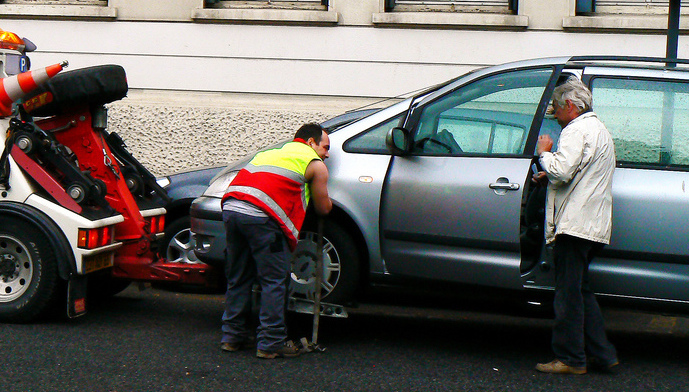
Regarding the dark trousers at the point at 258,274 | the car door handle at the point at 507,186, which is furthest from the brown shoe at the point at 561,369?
the dark trousers at the point at 258,274

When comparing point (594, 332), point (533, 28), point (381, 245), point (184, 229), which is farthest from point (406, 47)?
point (594, 332)

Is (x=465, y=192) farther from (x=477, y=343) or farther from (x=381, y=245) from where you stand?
(x=477, y=343)

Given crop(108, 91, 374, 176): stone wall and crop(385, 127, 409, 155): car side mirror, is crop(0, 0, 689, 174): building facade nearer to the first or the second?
crop(108, 91, 374, 176): stone wall

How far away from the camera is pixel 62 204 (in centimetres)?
573

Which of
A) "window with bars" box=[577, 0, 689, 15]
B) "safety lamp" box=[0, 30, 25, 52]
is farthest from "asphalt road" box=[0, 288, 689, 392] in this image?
"window with bars" box=[577, 0, 689, 15]

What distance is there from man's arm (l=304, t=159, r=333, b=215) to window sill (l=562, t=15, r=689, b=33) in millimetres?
5454

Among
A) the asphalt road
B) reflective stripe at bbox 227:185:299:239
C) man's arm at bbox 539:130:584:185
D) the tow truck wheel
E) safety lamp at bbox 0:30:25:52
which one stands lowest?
the asphalt road

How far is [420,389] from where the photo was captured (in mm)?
4672

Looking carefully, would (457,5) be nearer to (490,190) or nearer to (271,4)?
(271,4)

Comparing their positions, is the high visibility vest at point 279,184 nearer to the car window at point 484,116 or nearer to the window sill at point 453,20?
the car window at point 484,116

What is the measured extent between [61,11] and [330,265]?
6.41 meters

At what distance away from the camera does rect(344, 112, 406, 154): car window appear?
5.59m

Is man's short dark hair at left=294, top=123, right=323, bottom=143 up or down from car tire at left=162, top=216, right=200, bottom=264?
up

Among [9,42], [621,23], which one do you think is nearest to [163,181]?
[9,42]
